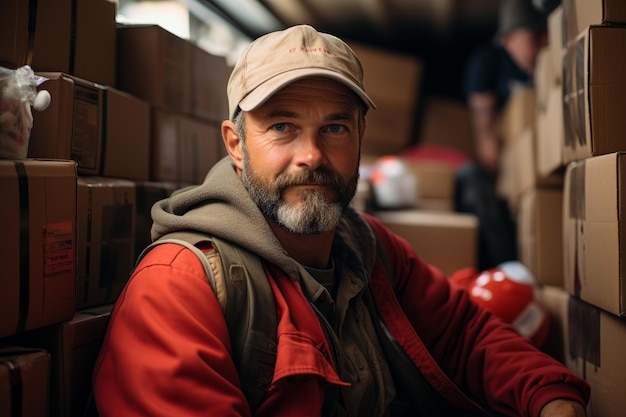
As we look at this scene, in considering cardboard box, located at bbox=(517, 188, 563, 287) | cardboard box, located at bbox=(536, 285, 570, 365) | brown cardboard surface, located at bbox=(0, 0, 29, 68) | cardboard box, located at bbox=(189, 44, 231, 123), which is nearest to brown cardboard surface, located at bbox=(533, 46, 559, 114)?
cardboard box, located at bbox=(517, 188, 563, 287)

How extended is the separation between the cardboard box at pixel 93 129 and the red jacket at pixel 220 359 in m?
0.40

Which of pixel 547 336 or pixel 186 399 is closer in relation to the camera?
pixel 186 399

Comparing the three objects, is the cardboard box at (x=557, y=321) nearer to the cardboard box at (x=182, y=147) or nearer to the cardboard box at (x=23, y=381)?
the cardboard box at (x=182, y=147)

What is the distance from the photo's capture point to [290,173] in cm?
151

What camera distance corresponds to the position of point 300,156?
1506mm

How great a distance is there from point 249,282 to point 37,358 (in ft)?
1.47

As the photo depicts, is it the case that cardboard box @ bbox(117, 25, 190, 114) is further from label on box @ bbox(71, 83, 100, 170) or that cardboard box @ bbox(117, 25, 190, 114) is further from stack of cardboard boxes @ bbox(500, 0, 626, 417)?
stack of cardboard boxes @ bbox(500, 0, 626, 417)

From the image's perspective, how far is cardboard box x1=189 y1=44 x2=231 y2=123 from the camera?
219cm

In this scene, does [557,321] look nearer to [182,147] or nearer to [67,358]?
[182,147]

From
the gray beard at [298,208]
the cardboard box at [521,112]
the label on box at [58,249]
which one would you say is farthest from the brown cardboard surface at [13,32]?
the cardboard box at [521,112]

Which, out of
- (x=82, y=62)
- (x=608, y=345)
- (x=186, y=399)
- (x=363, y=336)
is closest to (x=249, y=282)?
(x=186, y=399)

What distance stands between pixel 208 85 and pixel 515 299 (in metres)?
1.49

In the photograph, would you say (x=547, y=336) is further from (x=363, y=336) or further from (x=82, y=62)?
(x=82, y=62)

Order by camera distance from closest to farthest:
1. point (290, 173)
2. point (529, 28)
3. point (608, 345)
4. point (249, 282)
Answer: point (249, 282) → point (290, 173) → point (608, 345) → point (529, 28)
